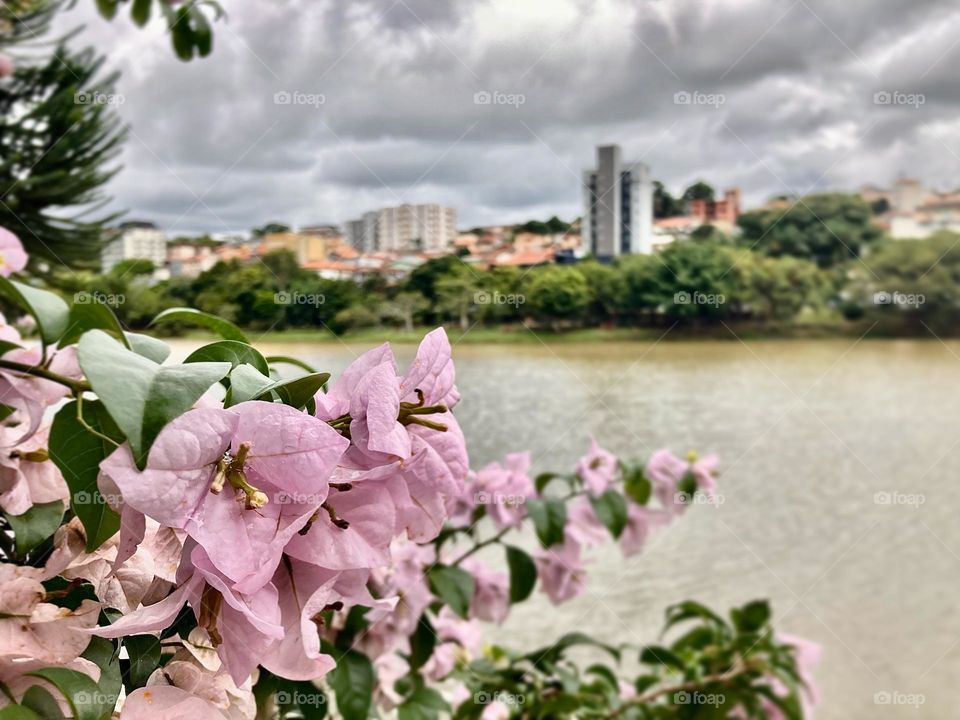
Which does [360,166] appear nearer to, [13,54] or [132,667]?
[13,54]

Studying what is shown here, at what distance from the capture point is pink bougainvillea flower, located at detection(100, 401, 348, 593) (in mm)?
148

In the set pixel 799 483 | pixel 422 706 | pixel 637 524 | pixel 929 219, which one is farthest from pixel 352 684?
pixel 929 219

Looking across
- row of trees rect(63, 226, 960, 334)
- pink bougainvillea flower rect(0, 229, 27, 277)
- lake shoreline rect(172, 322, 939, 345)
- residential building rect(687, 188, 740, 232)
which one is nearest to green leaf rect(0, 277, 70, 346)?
pink bougainvillea flower rect(0, 229, 27, 277)

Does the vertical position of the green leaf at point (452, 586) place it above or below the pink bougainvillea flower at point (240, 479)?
below

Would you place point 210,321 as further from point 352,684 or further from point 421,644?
point 421,644

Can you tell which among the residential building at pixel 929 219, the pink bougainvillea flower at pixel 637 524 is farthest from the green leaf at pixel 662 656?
the residential building at pixel 929 219

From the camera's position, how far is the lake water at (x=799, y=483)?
1.55 metres

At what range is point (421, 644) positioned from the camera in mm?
618

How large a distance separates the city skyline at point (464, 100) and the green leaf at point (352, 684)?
3.17 feet

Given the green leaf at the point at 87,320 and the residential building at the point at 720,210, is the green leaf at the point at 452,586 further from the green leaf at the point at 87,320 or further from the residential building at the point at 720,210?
the residential building at the point at 720,210

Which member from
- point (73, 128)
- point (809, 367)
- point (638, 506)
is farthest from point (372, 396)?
point (809, 367)

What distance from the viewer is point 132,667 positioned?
0.20m

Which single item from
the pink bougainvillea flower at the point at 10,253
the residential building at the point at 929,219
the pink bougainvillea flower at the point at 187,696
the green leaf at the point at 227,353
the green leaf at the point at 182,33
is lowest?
the pink bougainvillea flower at the point at 187,696

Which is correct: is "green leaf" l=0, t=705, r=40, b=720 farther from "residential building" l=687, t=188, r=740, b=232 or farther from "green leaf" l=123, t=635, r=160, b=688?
"residential building" l=687, t=188, r=740, b=232
